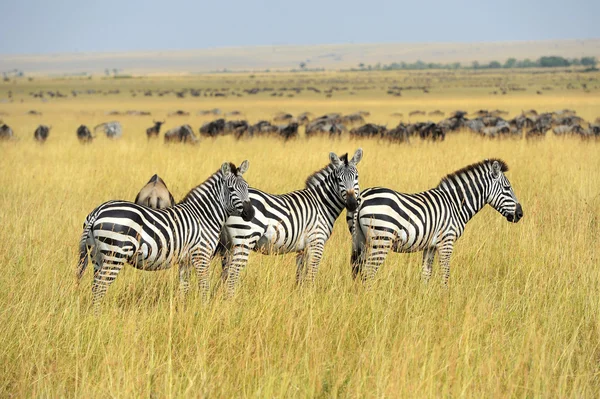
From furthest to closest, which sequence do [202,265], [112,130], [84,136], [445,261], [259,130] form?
[112,130], [259,130], [84,136], [445,261], [202,265]

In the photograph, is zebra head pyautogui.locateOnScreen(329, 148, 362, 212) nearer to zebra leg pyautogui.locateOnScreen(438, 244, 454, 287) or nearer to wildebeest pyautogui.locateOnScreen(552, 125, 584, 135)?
zebra leg pyautogui.locateOnScreen(438, 244, 454, 287)

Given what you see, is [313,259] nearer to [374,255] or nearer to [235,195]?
[374,255]

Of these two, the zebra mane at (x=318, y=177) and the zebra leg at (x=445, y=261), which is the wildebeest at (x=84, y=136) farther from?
the zebra leg at (x=445, y=261)

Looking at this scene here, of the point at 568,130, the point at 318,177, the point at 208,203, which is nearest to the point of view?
the point at 208,203

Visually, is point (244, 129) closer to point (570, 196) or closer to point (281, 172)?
point (281, 172)

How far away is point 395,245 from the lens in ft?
21.9

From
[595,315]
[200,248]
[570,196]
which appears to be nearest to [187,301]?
[200,248]

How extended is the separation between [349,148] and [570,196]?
9.47 meters

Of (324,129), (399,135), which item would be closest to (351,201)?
(399,135)

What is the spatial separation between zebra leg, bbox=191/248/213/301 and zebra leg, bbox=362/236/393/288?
1389mm

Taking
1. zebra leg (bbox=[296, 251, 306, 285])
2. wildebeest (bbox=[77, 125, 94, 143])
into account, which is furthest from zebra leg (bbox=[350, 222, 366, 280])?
wildebeest (bbox=[77, 125, 94, 143])

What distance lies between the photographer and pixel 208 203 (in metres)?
6.59

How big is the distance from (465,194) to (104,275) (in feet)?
11.5

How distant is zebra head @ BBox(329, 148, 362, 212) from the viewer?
6699mm
